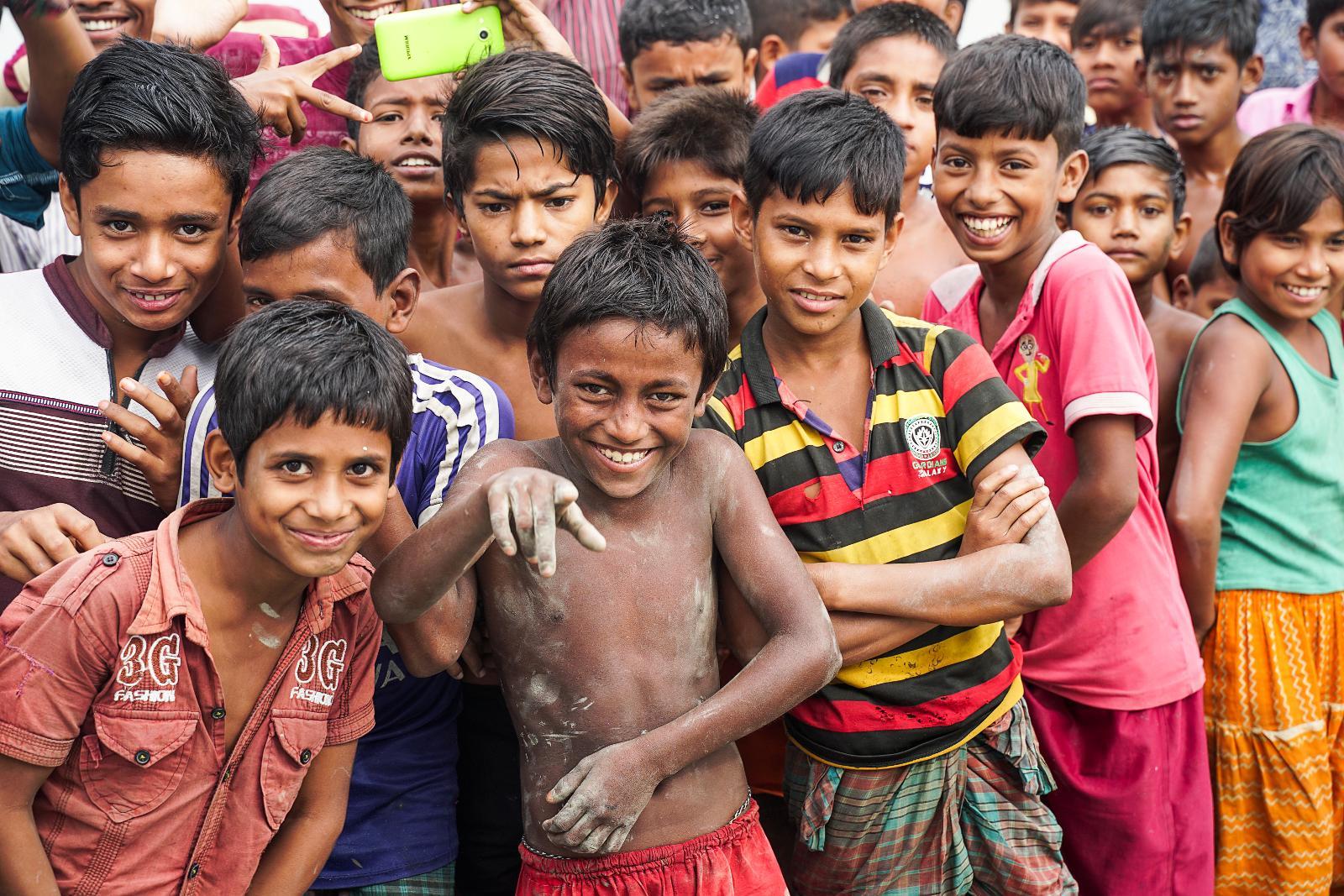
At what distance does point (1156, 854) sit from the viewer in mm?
Answer: 2840

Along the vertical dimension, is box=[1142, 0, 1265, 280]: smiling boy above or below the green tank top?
above

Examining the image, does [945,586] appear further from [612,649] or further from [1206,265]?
[1206,265]

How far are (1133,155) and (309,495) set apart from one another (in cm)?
271

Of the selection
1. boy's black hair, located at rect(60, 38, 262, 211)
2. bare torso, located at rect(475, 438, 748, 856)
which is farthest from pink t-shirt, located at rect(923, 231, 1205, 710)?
boy's black hair, located at rect(60, 38, 262, 211)

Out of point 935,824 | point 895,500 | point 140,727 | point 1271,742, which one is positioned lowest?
point 1271,742

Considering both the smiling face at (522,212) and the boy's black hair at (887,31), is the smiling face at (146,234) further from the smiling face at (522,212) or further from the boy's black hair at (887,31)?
the boy's black hair at (887,31)

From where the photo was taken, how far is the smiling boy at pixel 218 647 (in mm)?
1984

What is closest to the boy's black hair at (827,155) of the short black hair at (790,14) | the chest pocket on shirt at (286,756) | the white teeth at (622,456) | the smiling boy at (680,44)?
the white teeth at (622,456)

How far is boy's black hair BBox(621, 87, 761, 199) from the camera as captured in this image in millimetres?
3221

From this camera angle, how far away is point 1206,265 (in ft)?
13.5

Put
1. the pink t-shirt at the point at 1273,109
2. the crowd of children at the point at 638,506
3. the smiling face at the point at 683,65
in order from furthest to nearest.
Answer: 1. the pink t-shirt at the point at 1273,109
2. the smiling face at the point at 683,65
3. the crowd of children at the point at 638,506

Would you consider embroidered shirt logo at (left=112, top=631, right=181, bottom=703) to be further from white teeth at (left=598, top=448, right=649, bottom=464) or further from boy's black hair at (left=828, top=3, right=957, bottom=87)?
boy's black hair at (left=828, top=3, right=957, bottom=87)

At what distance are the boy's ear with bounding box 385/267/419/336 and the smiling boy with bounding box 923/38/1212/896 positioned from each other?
133 cm

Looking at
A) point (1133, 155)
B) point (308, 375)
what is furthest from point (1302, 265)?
point (308, 375)
